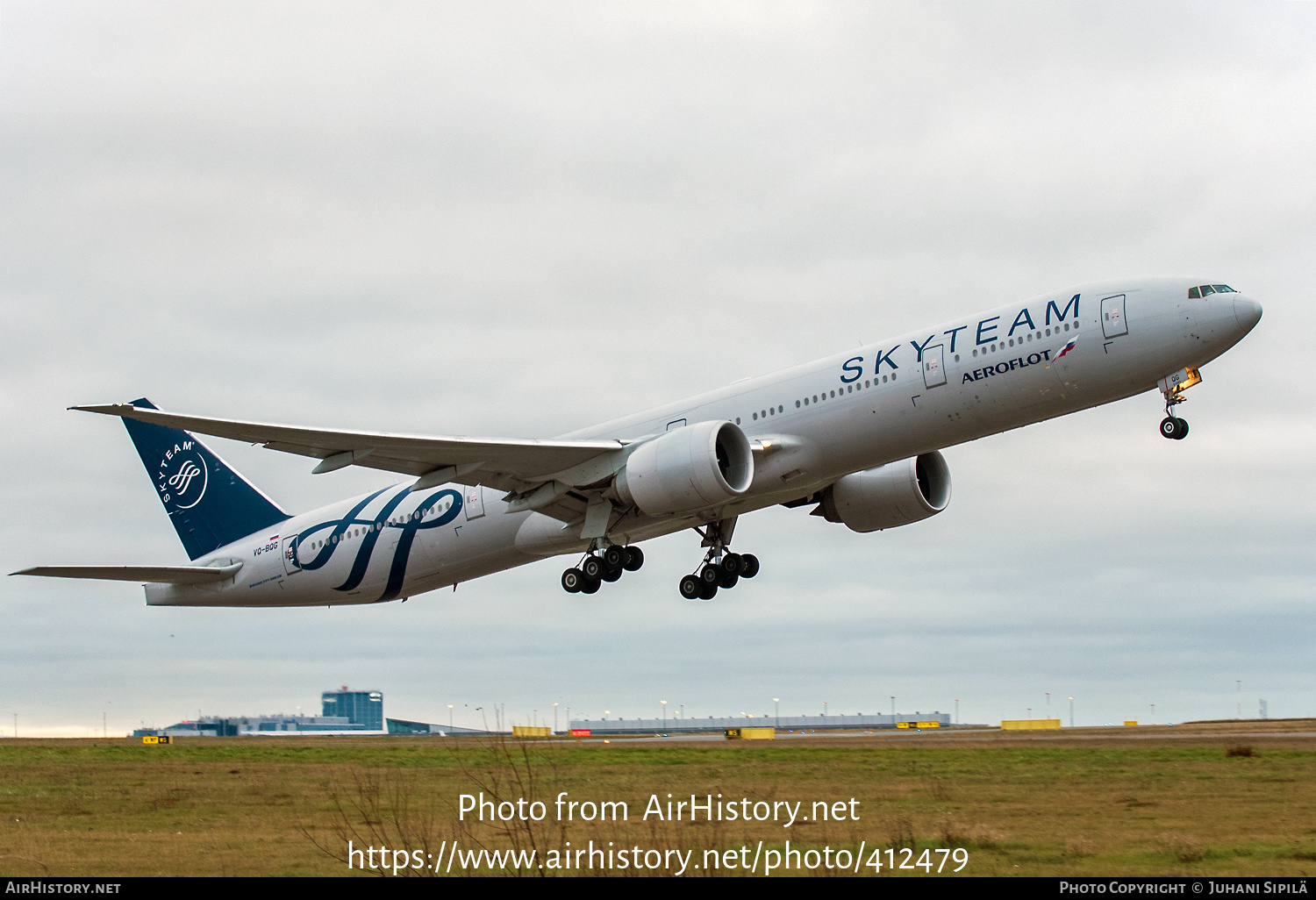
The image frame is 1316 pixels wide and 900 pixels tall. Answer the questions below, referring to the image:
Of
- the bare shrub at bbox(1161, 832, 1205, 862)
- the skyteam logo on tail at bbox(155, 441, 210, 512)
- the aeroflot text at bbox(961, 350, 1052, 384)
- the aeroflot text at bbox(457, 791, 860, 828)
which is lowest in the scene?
the bare shrub at bbox(1161, 832, 1205, 862)

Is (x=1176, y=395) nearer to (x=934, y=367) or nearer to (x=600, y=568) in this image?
(x=934, y=367)

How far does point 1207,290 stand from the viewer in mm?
26641

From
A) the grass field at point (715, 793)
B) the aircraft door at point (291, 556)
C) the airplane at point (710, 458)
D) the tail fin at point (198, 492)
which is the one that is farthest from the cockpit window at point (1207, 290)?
the tail fin at point (198, 492)

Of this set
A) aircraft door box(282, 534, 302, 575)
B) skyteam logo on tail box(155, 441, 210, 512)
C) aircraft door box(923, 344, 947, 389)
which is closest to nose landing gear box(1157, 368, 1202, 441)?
aircraft door box(923, 344, 947, 389)

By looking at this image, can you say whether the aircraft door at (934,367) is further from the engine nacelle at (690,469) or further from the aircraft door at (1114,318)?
the engine nacelle at (690,469)

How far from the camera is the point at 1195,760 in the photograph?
28.3m

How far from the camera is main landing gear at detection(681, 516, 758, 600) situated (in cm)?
3541

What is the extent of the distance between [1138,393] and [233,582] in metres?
27.5

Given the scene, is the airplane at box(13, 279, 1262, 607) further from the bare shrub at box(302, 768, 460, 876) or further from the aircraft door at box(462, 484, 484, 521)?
the bare shrub at box(302, 768, 460, 876)

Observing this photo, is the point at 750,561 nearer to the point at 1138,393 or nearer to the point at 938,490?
the point at 938,490

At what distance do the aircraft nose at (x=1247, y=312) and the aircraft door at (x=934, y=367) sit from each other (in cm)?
589

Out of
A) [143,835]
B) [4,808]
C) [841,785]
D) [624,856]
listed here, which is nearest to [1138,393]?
[841,785]

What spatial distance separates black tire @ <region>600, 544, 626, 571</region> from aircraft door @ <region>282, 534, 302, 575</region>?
11.3 metres

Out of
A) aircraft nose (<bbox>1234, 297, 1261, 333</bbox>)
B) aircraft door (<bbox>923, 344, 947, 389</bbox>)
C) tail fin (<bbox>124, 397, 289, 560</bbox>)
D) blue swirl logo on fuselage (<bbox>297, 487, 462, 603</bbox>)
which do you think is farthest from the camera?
tail fin (<bbox>124, 397, 289, 560</bbox>)
